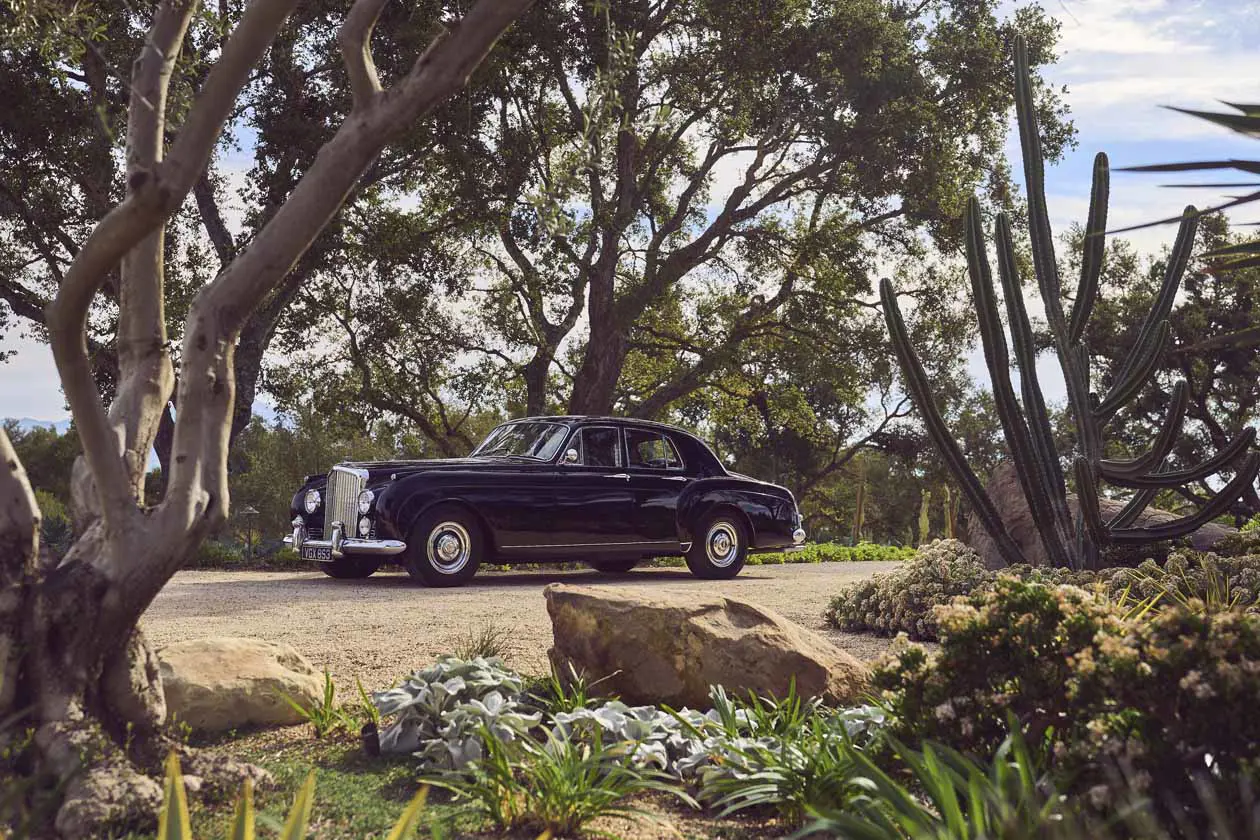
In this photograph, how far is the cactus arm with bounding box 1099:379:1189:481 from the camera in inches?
342

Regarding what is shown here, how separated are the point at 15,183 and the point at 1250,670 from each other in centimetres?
1878

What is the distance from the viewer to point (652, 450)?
12117mm

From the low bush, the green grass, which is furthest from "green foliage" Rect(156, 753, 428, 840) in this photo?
the low bush

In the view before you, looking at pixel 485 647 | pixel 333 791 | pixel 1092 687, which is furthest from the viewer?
pixel 485 647

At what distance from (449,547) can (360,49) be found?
7.31 metres

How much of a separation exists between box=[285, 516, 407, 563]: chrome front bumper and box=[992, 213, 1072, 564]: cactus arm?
18.8ft

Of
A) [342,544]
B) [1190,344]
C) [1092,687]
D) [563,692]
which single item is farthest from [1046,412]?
[1190,344]

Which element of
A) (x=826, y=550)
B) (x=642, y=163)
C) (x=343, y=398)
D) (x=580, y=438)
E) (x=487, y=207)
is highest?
(x=642, y=163)

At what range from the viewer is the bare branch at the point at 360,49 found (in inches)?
143

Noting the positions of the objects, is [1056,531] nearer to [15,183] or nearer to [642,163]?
[642,163]

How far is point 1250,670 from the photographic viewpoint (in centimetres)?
254

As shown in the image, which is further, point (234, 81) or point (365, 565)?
point (365, 565)

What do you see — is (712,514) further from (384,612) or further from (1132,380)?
(384,612)

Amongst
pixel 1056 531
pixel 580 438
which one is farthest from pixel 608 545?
pixel 1056 531
